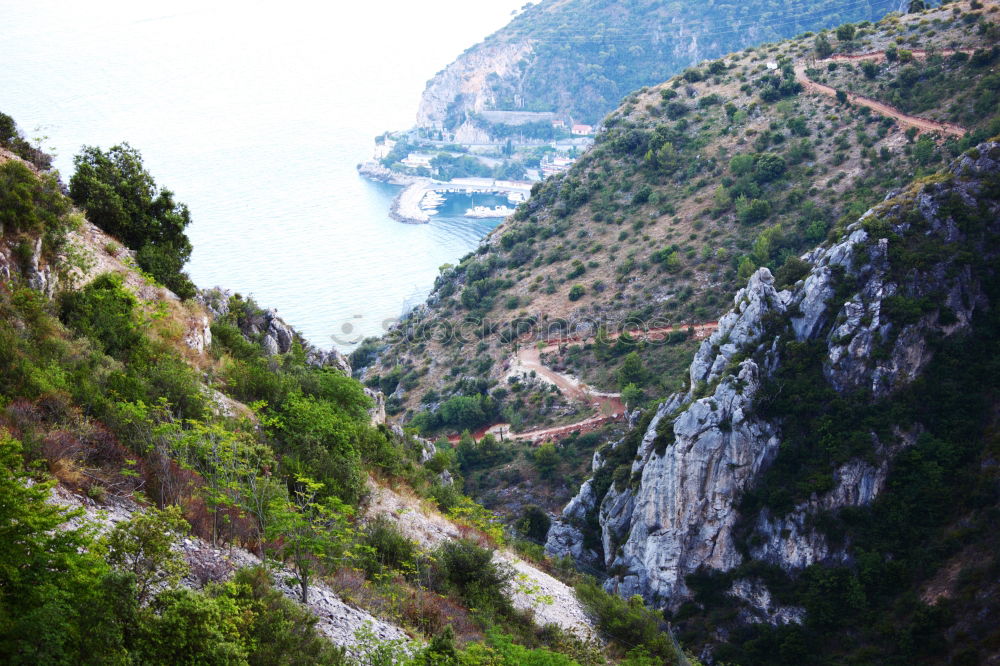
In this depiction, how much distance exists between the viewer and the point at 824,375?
1183 inches

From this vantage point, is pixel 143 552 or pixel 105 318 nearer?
pixel 143 552

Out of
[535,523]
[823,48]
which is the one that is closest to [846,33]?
[823,48]

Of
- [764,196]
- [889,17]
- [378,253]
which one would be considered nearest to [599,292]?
[764,196]

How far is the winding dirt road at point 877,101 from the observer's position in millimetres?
47469

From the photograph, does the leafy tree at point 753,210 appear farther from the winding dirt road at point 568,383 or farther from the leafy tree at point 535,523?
the leafy tree at point 535,523

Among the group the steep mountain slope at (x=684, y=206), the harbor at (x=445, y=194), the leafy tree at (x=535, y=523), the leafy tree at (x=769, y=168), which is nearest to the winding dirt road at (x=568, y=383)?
the steep mountain slope at (x=684, y=206)

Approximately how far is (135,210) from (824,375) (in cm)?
2546

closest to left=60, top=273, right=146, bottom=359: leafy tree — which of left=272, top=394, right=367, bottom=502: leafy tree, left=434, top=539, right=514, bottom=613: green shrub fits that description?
left=272, top=394, right=367, bottom=502: leafy tree

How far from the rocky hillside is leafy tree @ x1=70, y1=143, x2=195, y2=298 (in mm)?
155603

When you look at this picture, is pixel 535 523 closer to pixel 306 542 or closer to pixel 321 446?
pixel 321 446

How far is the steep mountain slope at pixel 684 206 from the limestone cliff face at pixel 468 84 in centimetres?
11441

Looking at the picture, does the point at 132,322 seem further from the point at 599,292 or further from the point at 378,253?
the point at 378,253

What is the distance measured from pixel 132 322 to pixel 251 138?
148 meters

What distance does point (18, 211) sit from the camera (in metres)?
15.8
